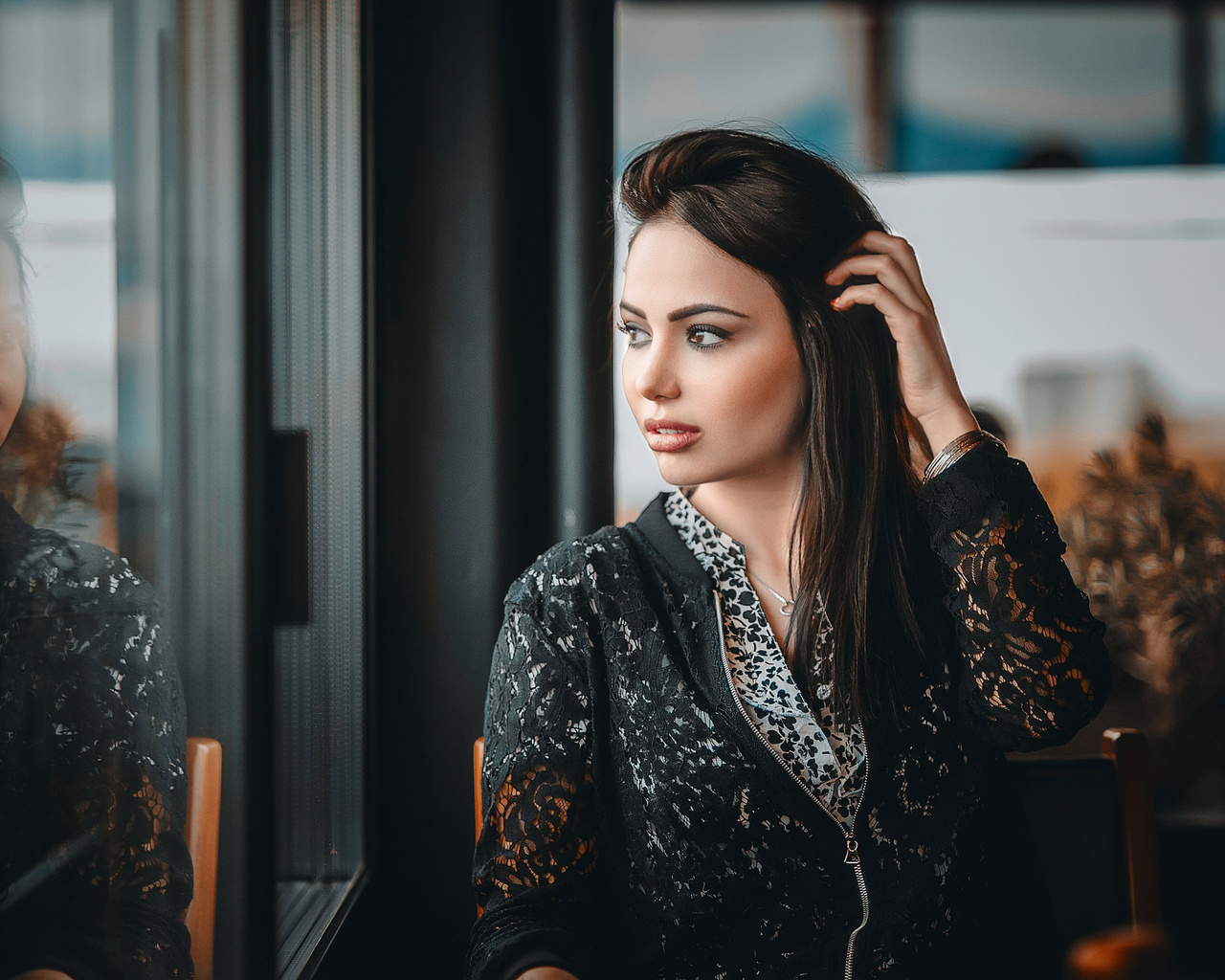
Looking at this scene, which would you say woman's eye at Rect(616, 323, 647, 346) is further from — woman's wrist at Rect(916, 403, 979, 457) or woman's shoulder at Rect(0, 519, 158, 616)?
woman's shoulder at Rect(0, 519, 158, 616)

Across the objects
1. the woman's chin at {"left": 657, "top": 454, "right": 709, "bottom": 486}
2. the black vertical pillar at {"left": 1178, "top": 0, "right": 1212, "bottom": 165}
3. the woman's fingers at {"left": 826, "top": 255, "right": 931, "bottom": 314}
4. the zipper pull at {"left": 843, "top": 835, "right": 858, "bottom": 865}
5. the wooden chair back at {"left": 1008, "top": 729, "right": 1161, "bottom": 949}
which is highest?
the black vertical pillar at {"left": 1178, "top": 0, "right": 1212, "bottom": 165}

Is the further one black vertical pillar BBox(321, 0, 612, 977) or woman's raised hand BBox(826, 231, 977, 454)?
black vertical pillar BBox(321, 0, 612, 977)

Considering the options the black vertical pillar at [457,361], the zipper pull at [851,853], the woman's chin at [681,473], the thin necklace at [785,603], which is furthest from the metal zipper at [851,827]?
the black vertical pillar at [457,361]

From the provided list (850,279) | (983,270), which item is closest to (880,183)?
(983,270)

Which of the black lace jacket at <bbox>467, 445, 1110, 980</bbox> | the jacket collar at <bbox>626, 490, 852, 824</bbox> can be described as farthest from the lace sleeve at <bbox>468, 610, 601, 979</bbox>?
the jacket collar at <bbox>626, 490, 852, 824</bbox>

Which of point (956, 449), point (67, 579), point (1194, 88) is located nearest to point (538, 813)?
point (67, 579)

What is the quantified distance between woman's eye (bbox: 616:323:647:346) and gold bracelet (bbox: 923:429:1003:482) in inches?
15.4

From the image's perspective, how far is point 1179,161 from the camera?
188 cm

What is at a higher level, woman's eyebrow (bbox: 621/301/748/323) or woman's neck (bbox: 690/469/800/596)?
woman's eyebrow (bbox: 621/301/748/323)

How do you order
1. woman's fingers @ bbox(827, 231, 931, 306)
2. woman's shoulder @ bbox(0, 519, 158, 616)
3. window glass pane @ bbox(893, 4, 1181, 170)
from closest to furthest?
woman's shoulder @ bbox(0, 519, 158, 616), woman's fingers @ bbox(827, 231, 931, 306), window glass pane @ bbox(893, 4, 1181, 170)

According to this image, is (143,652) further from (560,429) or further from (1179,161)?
(1179,161)

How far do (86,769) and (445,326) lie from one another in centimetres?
92

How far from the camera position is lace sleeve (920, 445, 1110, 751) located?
1022 millimetres

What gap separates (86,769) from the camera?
0.71 metres
